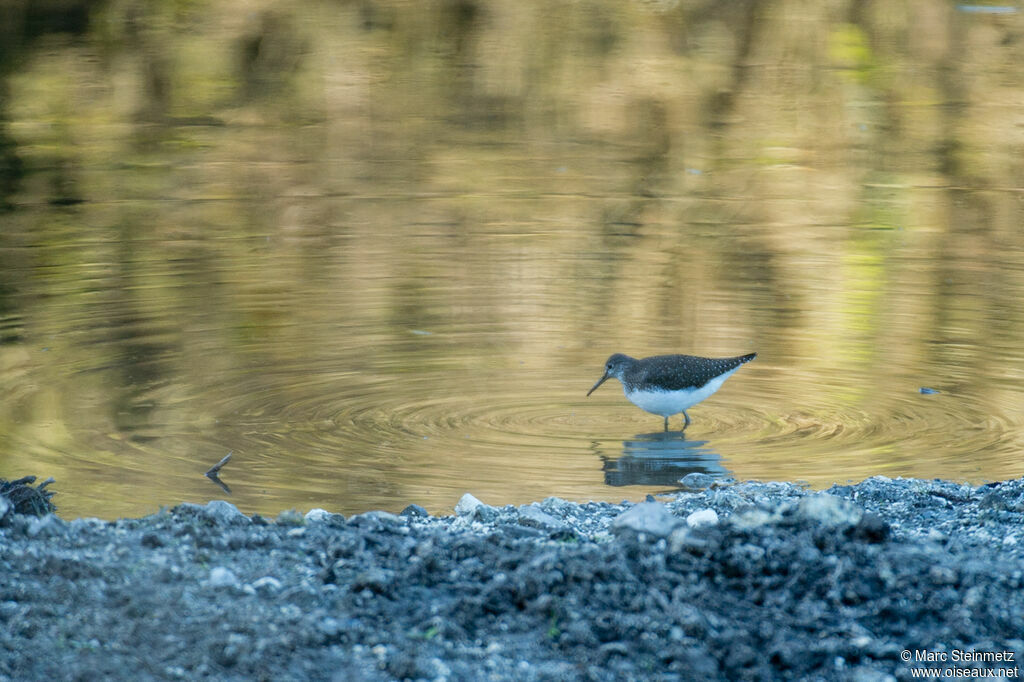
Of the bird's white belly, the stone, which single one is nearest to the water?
the bird's white belly

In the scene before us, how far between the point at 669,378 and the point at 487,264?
3354mm

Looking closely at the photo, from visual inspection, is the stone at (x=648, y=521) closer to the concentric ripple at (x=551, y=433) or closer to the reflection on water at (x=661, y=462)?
the concentric ripple at (x=551, y=433)

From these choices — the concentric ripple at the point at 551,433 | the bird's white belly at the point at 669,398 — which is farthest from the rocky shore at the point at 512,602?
the bird's white belly at the point at 669,398

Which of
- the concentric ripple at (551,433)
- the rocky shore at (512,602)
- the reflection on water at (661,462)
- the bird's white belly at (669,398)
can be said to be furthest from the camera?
the bird's white belly at (669,398)

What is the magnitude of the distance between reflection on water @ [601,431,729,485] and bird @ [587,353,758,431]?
0.71 feet

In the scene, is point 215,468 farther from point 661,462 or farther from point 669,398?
point 669,398

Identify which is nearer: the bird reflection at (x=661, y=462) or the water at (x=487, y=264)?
the bird reflection at (x=661, y=462)

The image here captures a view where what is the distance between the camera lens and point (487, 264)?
1130 cm

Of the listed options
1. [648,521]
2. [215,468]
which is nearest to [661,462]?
[215,468]

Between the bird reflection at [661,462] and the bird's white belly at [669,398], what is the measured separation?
162 millimetres

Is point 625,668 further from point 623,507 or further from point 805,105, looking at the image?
point 805,105

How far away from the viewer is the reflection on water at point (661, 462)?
7.49m

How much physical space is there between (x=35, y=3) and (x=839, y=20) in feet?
45.0

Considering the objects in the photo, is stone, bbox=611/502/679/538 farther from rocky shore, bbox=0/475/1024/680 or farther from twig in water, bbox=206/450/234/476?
twig in water, bbox=206/450/234/476
